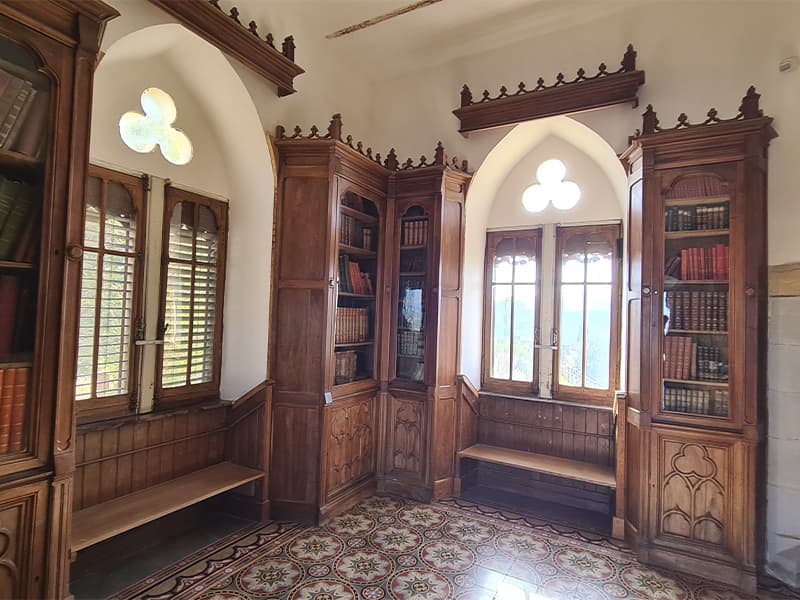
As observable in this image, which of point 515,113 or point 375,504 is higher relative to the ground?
point 515,113

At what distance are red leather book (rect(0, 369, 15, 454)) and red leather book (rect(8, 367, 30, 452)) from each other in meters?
0.01

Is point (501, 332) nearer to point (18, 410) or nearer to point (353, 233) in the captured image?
point (353, 233)

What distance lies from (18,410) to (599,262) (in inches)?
156

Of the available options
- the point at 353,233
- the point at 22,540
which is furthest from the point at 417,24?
the point at 22,540

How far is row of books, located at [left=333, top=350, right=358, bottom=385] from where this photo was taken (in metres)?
3.73

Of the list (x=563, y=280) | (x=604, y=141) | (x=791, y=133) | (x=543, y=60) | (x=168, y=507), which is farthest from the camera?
(x=563, y=280)

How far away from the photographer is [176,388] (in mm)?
3283

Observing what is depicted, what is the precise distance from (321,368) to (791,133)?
137 inches

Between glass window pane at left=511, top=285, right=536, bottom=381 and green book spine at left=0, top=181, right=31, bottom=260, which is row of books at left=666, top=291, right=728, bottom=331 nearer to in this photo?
glass window pane at left=511, top=285, right=536, bottom=381

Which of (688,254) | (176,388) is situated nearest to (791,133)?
(688,254)

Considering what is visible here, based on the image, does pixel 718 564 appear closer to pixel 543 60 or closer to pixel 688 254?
pixel 688 254

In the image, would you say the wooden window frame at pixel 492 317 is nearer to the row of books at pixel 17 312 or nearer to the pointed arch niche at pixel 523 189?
the pointed arch niche at pixel 523 189

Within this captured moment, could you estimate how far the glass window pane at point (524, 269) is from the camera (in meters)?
4.25

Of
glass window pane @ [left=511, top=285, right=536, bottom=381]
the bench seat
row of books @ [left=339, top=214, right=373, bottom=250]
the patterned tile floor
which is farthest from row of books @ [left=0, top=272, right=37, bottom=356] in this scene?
glass window pane @ [left=511, top=285, right=536, bottom=381]
